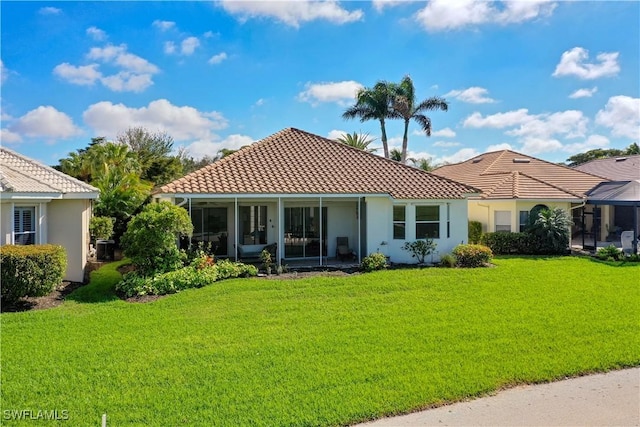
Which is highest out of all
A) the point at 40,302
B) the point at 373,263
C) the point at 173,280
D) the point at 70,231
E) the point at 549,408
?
the point at 70,231

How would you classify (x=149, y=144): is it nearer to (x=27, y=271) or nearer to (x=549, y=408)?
(x=27, y=271)

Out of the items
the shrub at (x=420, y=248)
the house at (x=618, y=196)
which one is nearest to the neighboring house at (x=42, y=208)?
the shrub at (x=420, y=248)

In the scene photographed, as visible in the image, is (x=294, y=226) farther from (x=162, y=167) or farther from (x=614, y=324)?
(x=162, y=167)

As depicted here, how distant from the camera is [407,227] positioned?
680 inches

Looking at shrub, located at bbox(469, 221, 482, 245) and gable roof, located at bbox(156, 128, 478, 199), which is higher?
gable roof, located at bbox(156, 128, 478, 199)

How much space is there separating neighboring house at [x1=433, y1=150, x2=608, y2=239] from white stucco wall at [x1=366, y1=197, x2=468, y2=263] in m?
1.97

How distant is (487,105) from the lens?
27141 mm

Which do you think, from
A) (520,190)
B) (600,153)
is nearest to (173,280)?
(520,190)

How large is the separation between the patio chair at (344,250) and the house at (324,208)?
0.58 feet

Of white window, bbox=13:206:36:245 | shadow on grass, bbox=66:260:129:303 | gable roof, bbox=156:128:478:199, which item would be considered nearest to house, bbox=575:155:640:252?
gable roof, bbox=156:128:478:199

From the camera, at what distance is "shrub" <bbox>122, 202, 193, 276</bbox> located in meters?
12.9

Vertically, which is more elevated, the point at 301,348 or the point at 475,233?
the point at 475,233

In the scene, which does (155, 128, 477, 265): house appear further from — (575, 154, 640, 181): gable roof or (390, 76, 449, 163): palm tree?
(390, 76, 449, 163): palm tree

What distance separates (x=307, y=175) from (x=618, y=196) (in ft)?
56.9
